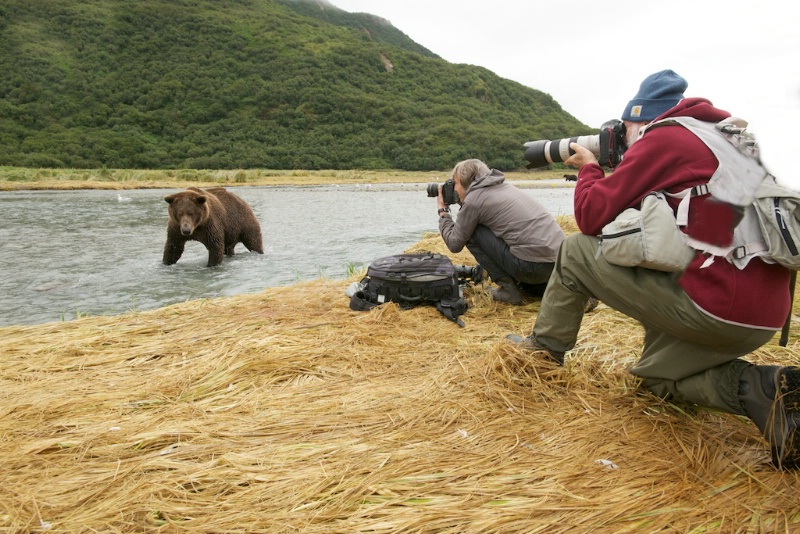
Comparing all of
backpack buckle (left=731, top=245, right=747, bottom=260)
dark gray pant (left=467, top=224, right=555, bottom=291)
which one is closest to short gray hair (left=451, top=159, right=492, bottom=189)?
dark gray pant (left=467, top=224, right=555, bottom=291)

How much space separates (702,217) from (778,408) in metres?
0.68

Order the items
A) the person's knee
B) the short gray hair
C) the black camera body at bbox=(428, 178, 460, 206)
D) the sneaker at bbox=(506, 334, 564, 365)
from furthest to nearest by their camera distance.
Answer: the black camera body at bbox=(428, 178, 460, 206) → the short gray hair → the sneaker at bbox=(506, 334, 564, 365) → the person's knee

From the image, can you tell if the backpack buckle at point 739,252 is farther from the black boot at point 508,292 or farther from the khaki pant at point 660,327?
the black boot at point 508,292

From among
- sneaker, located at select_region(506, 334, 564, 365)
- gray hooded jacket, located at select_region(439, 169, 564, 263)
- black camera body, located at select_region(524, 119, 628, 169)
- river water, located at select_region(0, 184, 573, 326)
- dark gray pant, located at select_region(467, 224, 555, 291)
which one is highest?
black camera body, located at select_region(524, 119, 628, 169)

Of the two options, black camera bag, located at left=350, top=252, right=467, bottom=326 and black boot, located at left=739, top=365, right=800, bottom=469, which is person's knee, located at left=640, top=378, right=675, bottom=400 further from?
black camera bag, located at left=350, top=252, right=467, bottom=326

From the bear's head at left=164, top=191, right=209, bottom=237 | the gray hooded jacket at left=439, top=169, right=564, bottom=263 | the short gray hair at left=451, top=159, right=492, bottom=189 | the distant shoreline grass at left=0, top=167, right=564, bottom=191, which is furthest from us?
the distant shoreline grass at left=0, top=167, right=564, bottom=191

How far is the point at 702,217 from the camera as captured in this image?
1.72 meters

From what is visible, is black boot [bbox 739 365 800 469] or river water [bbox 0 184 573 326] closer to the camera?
black boot [bbox 739 365 800 469]

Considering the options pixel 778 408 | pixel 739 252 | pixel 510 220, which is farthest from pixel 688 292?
pixel 510 220

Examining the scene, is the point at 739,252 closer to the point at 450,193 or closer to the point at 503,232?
the point at 503,232

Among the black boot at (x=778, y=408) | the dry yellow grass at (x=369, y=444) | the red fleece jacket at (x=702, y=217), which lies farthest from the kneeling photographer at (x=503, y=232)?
the black boot at (x=778, y=408)

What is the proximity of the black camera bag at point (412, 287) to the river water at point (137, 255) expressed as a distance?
2322 millimetres

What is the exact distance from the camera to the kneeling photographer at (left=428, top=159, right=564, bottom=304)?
404 cm

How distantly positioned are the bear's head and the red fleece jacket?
7.44 metres
